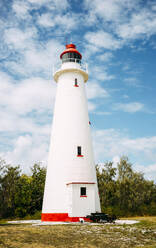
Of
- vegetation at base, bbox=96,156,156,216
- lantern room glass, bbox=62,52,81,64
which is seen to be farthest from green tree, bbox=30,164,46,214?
lantern room glass, bbox=62,52,81,64

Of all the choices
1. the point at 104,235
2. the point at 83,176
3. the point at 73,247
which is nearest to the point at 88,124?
the point at 83,176

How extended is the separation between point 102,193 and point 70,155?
14412mm

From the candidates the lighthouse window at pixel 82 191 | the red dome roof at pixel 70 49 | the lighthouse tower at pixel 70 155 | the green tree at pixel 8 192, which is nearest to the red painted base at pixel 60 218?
the lighthouse tower at pixel 70 155

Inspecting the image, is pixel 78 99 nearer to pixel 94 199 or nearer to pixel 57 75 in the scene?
pixel 57 75

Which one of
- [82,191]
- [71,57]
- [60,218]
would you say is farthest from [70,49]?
[60,218]

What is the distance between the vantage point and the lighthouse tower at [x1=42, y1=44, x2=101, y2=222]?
19047 millimetres

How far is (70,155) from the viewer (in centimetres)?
2036

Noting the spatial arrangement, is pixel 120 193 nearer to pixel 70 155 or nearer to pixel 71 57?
pixel 70 155

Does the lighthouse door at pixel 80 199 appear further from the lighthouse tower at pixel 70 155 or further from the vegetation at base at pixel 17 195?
the vegetation at base at pixel 17 195

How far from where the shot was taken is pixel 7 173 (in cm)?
2892

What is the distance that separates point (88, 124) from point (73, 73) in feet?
17.4

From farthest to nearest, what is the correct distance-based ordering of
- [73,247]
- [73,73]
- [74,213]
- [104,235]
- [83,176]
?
1. [73,73]
2. [83,176]
3. [74,213]
4. [104,235]
5. [73,247]

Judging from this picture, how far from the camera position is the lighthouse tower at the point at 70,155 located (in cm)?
1905

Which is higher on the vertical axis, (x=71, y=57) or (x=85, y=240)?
(x=71, y=57)
